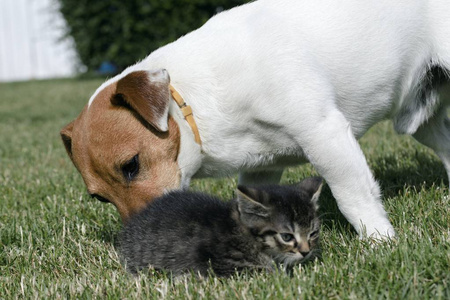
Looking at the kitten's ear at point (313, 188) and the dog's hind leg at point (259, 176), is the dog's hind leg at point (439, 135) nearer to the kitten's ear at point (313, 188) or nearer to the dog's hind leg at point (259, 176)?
the dog's hind leg at point (259, 176)

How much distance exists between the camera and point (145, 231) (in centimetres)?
327

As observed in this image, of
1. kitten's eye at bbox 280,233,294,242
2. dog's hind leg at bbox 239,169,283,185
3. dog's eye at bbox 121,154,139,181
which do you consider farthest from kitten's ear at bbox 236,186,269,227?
dog's hind leg at bbox 239,169,283,185

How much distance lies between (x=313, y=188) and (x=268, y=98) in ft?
1.75

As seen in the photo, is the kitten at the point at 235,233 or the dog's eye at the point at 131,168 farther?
the dog's eye at the point at 131,168

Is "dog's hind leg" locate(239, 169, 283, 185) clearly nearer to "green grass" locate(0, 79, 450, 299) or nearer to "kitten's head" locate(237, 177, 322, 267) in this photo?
"green grass" locate(0, 79, 450, 299)

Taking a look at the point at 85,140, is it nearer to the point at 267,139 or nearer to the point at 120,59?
the point at 267,139

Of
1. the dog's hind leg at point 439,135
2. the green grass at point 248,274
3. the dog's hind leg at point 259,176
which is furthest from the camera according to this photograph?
the dog's hind leg at point 439,135

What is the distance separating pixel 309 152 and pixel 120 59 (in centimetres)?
1206

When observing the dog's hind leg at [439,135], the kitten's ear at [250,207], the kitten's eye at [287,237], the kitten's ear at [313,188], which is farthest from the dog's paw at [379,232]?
the dog's hind leg at [439,135]

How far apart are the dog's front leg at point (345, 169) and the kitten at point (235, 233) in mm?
130

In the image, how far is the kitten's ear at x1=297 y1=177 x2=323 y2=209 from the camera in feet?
10.2

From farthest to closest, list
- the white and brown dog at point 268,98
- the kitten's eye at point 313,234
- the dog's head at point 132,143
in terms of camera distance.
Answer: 1. the dog's head at point 132,143
2. the white and brown dog at point 268,98
3. the kitten's eye at point 313,234

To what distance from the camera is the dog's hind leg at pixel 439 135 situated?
4.34m

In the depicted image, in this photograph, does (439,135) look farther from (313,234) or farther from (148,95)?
(148,95)
